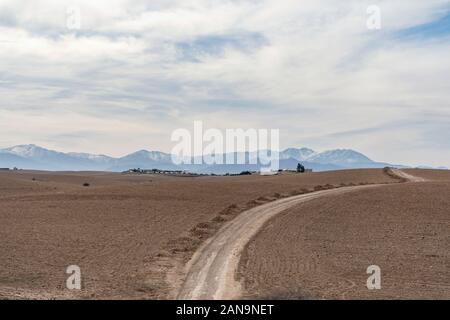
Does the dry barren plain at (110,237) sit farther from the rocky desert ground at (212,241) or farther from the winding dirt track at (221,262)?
the winding dirt track at (221,262)

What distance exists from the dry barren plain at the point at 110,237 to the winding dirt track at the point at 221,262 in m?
0.72

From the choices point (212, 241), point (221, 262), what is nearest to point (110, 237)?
point (212, 241)

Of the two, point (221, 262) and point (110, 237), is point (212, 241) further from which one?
point (221, 262)

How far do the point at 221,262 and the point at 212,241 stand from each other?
6587 mm

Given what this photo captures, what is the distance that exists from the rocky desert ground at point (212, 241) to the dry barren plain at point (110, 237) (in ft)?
0.22

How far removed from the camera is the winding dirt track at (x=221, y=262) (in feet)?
64.0

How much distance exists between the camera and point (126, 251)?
1141 inches

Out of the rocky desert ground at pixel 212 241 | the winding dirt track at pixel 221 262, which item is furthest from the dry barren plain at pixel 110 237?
the winding dirt track at pixel 221 262

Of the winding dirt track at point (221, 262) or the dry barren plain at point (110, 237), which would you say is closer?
the winding dirt track at point (221, 262)

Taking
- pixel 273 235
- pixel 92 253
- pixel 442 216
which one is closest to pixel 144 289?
pixel 92 253

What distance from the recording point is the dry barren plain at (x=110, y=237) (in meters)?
21.2
